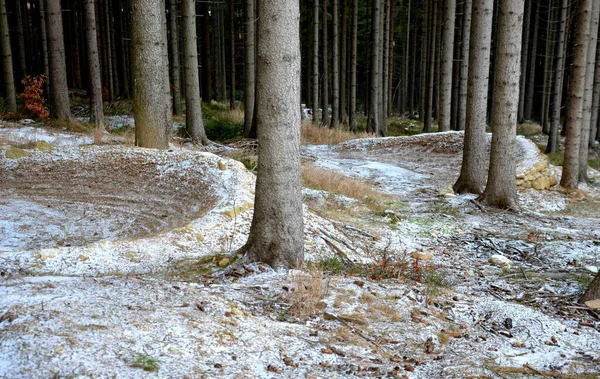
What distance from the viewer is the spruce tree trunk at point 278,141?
4570mm

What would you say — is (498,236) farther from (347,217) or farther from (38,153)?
(38,153)

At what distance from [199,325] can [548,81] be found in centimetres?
2739

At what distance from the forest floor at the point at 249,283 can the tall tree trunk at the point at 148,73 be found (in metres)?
0.82

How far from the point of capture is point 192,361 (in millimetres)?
3141

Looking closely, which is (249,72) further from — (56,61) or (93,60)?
→ (56,61)

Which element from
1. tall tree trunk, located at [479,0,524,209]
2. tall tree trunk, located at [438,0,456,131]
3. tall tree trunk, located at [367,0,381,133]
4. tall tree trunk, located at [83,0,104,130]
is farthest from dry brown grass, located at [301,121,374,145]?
tall tree trunk, located at [479,0,524,209]

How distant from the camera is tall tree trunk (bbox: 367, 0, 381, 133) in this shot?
19203mm

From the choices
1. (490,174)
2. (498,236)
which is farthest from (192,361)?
(490,174)

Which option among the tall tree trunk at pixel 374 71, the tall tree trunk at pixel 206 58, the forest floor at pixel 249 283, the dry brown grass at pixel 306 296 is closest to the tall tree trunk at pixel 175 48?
the tall tree trunk at pixel 206 58

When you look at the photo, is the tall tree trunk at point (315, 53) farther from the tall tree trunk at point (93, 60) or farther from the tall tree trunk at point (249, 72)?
the tall tree trunk at point (93, 60)

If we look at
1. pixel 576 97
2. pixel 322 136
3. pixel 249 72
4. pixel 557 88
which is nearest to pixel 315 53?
pixel 322 136

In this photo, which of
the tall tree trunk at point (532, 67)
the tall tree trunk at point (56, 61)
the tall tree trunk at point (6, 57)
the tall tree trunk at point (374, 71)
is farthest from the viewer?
the tall tree trunk at point (532, 67)

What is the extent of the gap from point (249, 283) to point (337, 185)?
572 centimetres

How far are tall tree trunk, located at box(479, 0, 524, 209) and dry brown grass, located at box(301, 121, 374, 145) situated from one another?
30.1 ft
